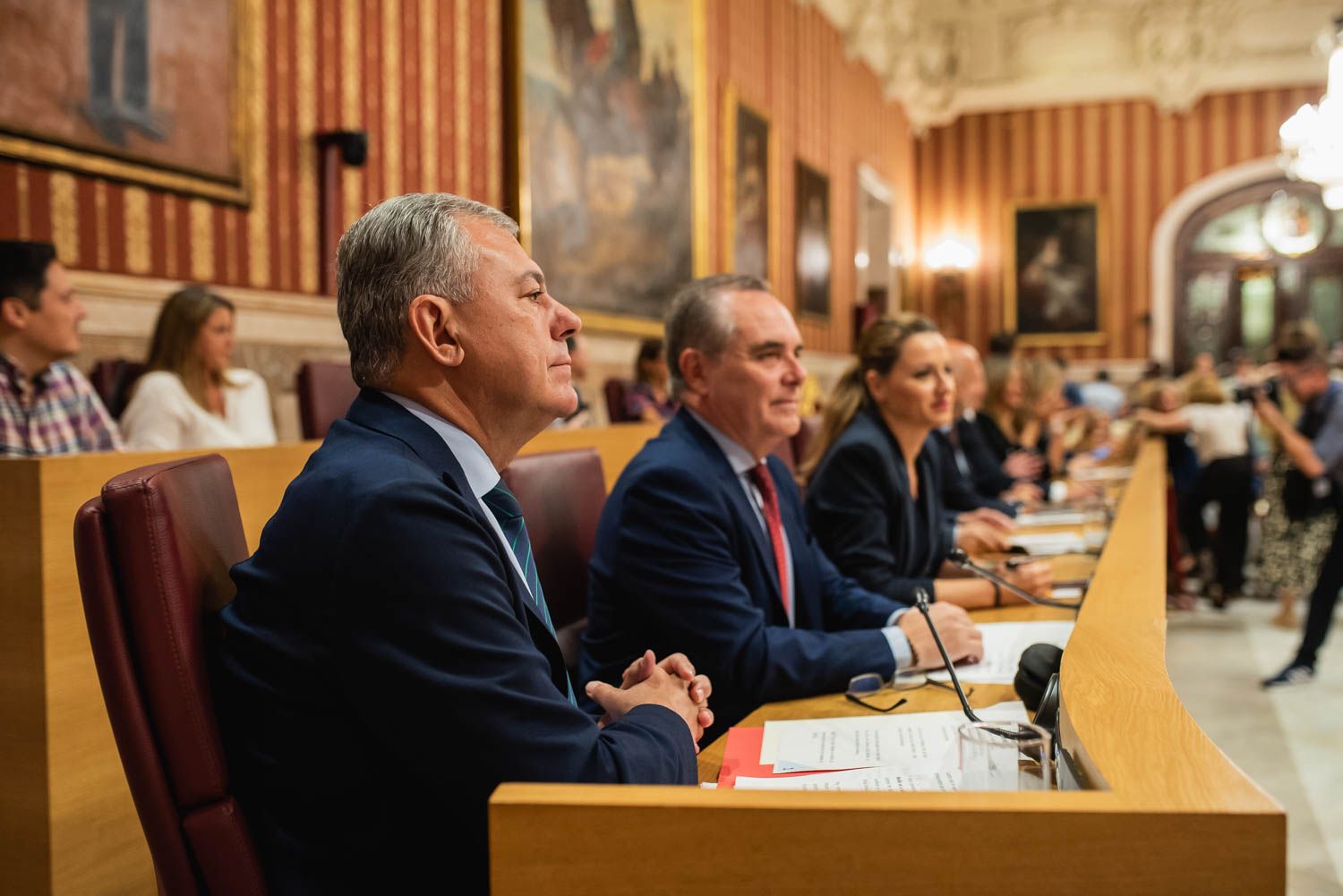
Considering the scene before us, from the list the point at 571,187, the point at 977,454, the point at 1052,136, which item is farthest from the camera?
the point at 1052,136

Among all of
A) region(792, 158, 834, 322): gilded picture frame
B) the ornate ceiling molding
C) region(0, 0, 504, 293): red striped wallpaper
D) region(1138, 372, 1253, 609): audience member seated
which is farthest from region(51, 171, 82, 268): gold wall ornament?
the ornate ceiling molding

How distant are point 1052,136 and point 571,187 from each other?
967 centimetres

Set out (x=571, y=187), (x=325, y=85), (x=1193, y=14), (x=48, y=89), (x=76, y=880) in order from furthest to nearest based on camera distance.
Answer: (x=1193, y=14)
(x=571, y=187)
(x=325, y=85)
(x=48, y=89)
(x=76, y=880)

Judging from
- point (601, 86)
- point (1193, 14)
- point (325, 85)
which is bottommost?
point (325, 85)

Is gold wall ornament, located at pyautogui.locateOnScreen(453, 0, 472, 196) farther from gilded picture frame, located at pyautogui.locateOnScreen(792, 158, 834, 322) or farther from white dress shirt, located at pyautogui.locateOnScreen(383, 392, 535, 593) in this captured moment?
gilded picture frame, located at pyautogui.locateOnScreen(792, 158, 834, 322)

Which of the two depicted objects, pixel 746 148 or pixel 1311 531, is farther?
pixel 746 148

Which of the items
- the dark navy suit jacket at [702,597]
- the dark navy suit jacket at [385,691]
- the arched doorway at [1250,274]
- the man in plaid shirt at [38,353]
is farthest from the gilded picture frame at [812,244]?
the dark navy suit jacket at [385,691]

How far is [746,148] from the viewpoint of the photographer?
8.55 meters

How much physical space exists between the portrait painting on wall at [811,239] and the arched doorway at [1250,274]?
5.49 metres

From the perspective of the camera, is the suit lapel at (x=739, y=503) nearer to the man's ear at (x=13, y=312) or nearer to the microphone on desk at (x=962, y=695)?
the microphone on desk at (x=962, y=695)

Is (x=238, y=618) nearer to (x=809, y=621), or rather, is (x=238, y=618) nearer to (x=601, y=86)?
(x=809, y=621)

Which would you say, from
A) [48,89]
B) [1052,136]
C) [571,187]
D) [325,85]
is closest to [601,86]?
[571,187]

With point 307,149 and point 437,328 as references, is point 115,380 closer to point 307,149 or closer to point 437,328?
point 307,149

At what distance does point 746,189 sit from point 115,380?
222 inches
